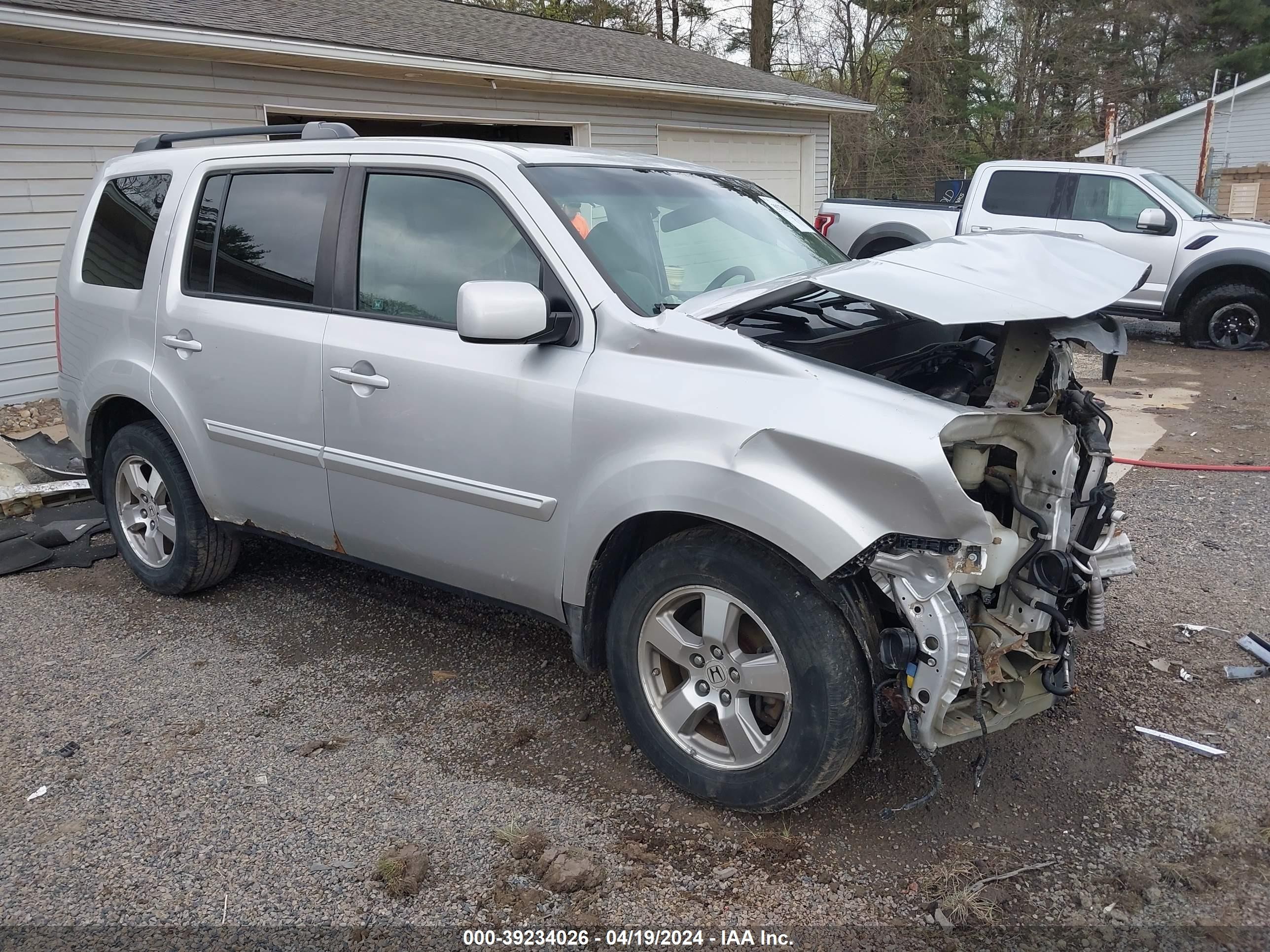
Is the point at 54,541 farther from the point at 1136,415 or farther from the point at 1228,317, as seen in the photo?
the point at 1228,317

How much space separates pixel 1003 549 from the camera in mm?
2695

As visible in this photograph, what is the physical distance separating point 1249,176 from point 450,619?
2400 centimetres

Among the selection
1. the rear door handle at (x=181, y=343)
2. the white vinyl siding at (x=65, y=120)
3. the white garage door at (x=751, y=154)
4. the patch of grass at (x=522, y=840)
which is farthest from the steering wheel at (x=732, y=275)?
the white garage door at (x=751, y=154)

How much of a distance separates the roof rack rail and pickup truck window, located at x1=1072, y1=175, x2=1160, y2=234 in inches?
380

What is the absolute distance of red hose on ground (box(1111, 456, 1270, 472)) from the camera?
6.26m

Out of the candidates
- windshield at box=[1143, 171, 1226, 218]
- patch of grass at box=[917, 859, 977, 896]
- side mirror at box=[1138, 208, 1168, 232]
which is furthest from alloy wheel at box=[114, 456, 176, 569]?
windshield at box=[1143, 171, 1226, 218]

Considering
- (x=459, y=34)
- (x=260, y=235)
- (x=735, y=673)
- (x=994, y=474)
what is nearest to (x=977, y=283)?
(x=994, y=474)

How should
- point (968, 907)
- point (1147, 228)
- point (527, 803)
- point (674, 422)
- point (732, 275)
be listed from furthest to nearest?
point (1147, 228) < point (732, 275) < point (527, 803) < point (674, 422) < point (968, 907)

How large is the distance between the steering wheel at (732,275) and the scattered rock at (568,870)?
6.31ft

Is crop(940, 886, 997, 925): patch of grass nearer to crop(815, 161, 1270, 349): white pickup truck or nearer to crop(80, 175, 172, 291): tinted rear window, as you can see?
crop(80, 175, 172, 291): tinted rear window

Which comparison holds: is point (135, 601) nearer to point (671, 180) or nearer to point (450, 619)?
point (450, 619)

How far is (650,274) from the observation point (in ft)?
10.9

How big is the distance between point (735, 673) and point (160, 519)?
3.17m

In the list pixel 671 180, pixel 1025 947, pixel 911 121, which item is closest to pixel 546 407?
pixel 671 180
